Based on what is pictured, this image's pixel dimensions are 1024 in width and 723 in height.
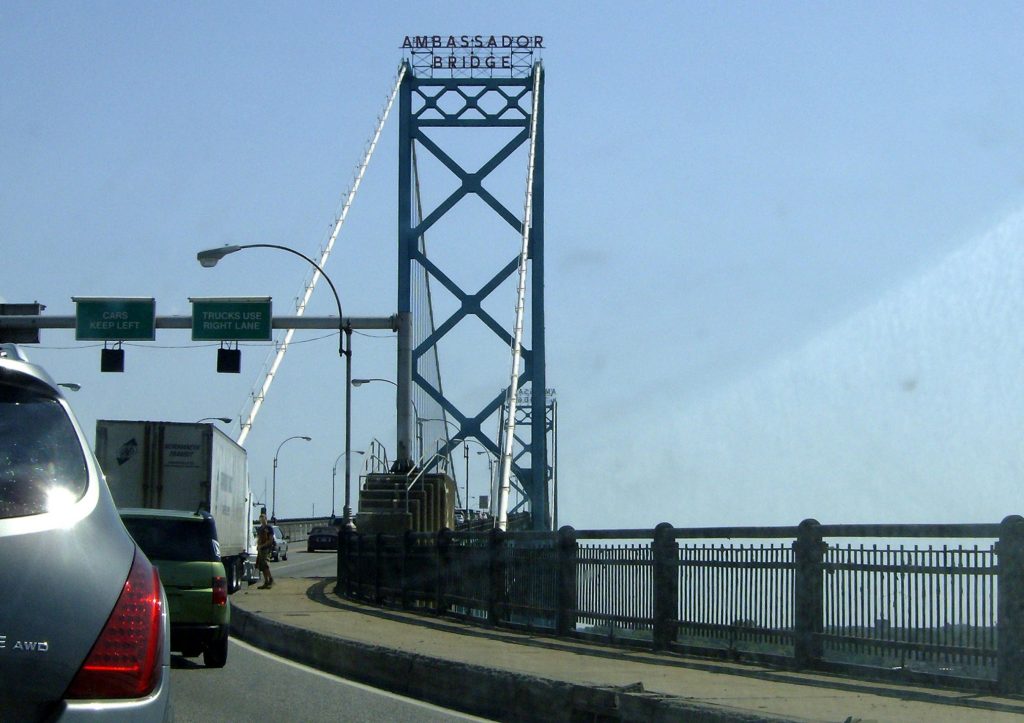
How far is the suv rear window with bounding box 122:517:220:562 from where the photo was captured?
43.7 feet

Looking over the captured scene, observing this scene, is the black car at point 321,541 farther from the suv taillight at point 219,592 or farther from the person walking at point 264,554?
the suv taillight at point 219,592

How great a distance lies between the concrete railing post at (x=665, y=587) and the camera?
1263cm

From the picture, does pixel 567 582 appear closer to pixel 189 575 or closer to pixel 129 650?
pixel 189 575

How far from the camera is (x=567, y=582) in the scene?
1461 cm

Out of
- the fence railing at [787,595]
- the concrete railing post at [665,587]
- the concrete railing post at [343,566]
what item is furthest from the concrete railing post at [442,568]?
the concrete railing post at [343,566]

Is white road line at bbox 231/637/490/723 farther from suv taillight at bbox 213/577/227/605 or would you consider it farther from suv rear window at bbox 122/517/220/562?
suv rear window at bbox 122/517/220/562

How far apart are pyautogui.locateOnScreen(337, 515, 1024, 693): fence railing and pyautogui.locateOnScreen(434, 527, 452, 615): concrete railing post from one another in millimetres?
1444

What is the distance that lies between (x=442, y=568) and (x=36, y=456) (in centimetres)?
1561

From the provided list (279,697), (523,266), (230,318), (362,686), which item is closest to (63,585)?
(279,697)

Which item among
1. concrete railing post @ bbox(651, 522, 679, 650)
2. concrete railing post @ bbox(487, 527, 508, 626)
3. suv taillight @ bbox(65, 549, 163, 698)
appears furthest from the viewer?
concrete railing post @ bbox(487, 527, 508, 626)

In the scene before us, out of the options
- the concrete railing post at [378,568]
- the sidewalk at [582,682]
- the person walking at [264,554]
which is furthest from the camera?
the person walking at [264,554]

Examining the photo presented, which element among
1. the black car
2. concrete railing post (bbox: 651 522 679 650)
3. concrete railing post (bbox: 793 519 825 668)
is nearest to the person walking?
concrete railing post (bbox: 651 522 679 650)

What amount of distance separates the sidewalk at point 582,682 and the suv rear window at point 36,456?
16.7 ft

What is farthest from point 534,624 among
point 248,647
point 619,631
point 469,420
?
point 469,420
